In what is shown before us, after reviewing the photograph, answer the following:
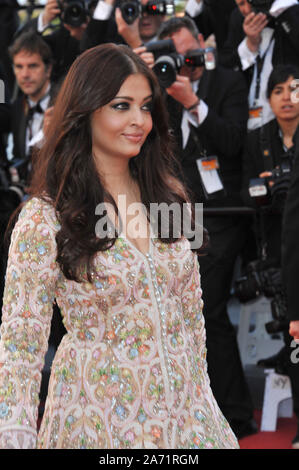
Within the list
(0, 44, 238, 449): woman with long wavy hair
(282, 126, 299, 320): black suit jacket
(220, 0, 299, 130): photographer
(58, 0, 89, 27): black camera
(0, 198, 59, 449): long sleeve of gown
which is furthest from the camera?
(58, 0, 89, 27): black camera

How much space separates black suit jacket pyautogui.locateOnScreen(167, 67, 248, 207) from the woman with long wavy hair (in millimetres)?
2464

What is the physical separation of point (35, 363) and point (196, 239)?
0.66 m

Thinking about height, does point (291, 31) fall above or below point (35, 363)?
above

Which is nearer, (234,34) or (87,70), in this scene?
(87,70)

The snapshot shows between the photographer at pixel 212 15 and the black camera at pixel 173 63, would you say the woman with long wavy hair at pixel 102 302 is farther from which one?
the photographer at pixel 212 15

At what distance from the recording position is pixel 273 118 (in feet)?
16.0

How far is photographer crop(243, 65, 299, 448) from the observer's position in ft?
15.0

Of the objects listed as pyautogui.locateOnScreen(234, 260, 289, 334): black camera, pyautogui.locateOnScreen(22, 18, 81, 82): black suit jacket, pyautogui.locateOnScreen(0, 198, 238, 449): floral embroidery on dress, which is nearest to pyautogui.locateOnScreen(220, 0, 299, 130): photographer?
pyautogui.locateOnScreen(234, 260, 289, 334): black camera

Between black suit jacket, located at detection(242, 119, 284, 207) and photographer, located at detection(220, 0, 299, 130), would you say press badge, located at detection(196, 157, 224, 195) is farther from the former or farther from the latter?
photographer, located at detection(220, 0, 299, 130)

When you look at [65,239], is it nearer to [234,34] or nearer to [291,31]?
[291,31]

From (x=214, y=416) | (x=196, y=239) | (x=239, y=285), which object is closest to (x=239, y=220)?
(x=239, y=285)

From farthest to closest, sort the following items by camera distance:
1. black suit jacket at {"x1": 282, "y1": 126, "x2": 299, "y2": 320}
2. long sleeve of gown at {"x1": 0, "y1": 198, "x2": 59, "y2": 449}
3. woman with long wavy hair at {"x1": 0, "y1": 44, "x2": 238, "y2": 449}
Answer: black suit jacket at {"x1": 282, "y1": 126, "x2": 299, "y2": 320}, woman with long wavy hair at {"x1": 0, "y1": 44, "x2": 238, "y2": 449}, long sleeve of gown at {"x1": 0, "y1": 198, "x2": 59, "y2": 449}

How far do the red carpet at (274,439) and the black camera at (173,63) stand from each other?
6.11ft

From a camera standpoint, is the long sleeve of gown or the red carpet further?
the red carpet
